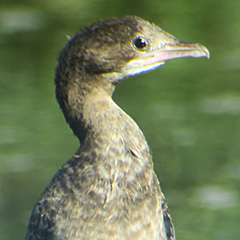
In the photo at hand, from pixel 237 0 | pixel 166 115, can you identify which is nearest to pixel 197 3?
pixel 237 0

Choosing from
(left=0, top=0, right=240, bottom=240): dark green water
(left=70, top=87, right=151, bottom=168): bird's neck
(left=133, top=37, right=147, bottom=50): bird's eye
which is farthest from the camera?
(left=0, top=0, right=240, bottom=240): dark green water

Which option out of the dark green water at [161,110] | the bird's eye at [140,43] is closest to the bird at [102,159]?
the bird's eye at [140,43]

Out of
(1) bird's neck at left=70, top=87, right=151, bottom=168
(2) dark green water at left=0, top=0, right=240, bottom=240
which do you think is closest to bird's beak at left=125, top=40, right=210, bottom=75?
(1) bird's neck at left=70, top=87, right=151, bottom=168

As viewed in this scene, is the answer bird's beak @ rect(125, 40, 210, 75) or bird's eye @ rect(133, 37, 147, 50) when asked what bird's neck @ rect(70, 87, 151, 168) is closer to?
bird's beak @ rect(125, 40, 210, 75)

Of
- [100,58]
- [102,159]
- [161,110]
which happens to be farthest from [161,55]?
[161,110]

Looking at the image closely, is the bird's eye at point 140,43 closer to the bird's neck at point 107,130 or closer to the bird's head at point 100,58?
the bird's head at point 100,58

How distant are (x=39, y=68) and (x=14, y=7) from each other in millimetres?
2534

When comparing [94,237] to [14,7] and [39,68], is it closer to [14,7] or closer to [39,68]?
[39,68]

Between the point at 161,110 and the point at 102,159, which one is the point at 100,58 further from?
the point at 161,110

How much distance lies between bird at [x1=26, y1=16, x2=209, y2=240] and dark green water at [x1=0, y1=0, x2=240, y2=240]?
10.6ft

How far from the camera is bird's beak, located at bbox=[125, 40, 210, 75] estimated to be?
4.43 m

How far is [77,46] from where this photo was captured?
4281 millimetres

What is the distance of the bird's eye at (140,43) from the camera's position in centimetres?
440

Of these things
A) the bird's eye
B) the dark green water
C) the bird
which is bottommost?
the bird
